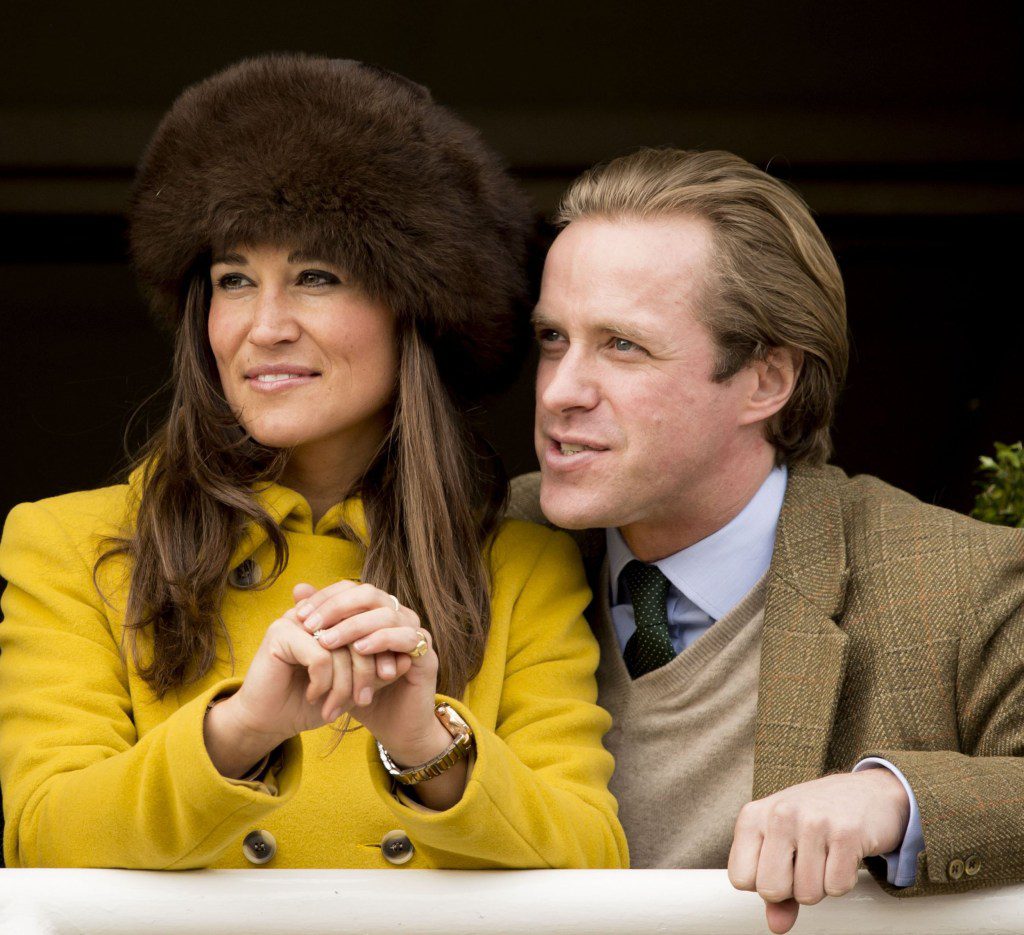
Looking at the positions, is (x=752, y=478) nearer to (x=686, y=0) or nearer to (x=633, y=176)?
(x=633, y=176)

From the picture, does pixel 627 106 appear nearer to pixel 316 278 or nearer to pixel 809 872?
pixel 316 278

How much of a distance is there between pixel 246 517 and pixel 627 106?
190cm

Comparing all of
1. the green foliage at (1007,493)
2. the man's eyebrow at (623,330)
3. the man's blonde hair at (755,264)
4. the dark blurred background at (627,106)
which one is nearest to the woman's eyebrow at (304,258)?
the man's eyebrow at (623,330)

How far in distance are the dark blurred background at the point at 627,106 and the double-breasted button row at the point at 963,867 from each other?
199 cm

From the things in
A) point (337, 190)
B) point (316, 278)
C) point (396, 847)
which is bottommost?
point (396, 847)

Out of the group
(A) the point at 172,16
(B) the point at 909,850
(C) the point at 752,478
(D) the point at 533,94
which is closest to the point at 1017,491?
(C) the point at 752,478

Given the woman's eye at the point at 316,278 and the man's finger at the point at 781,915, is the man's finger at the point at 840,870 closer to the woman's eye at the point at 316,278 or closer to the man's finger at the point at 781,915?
the man's finger at the point at 781,915

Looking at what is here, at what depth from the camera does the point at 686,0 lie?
383cm

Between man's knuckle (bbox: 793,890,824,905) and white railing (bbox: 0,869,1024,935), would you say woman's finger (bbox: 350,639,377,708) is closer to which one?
white railing (bbox: 0,869,1024,935)

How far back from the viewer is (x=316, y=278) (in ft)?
8.21

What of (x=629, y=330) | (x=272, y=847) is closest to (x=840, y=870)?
(x=272, y=847)

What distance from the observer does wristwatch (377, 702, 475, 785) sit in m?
2.08

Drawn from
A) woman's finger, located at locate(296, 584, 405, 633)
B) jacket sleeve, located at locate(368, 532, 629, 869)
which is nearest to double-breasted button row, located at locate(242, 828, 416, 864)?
jacket sleeve, located at locate(368, 532, 629, 869)

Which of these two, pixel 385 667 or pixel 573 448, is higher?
pixel 573 448
